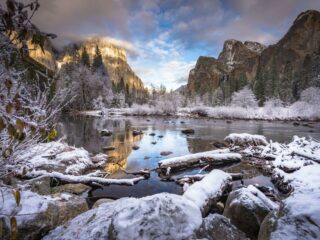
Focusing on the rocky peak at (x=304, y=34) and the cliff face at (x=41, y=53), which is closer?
the cliff face at (x=41, y=53)

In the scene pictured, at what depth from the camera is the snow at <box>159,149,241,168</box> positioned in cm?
1005

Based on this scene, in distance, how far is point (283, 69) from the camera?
373 feet

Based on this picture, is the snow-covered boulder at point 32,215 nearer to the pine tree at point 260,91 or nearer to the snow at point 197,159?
the snow at point 197,159

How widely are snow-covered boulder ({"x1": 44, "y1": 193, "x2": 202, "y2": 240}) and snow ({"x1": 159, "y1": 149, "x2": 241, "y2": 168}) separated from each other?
6303 millimetres

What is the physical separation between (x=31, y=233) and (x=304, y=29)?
7261 inches

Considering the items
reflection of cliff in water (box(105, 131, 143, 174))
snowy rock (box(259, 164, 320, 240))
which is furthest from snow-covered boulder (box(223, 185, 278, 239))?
reflection of cliff in water (box(105, 131, 143, 174))

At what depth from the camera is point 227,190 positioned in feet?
24.3

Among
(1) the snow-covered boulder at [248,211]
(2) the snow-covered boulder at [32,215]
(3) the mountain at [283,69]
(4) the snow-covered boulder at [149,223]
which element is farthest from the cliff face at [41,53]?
(3) the mountain at [283,69]

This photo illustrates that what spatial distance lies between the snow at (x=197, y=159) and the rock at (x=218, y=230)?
20.1ft

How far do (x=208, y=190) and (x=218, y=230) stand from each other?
Answer: 8.23 ft

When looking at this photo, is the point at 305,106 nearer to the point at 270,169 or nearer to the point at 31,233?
the point at 270,169

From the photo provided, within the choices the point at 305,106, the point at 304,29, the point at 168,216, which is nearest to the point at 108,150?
the point at 168,216

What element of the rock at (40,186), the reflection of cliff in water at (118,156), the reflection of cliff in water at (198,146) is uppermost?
the rock at (40,186)

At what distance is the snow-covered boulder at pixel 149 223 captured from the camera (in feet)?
10.1
